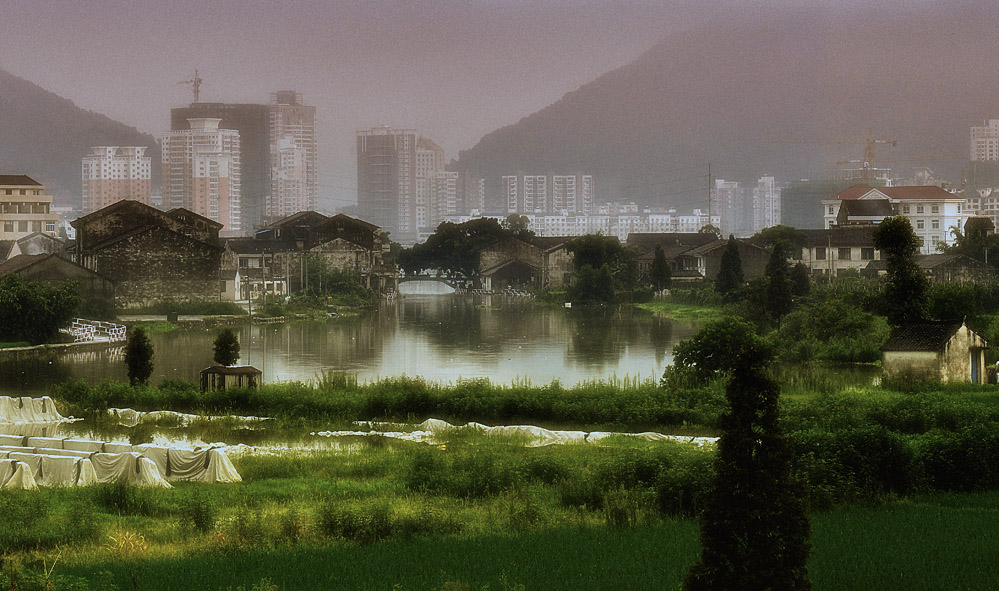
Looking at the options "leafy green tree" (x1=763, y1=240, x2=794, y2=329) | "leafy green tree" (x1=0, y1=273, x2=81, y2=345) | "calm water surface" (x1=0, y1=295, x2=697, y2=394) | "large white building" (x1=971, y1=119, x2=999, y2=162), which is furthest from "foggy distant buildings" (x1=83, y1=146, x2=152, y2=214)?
"large white building" (x1=971, y1=119, x2=999, y2=162)

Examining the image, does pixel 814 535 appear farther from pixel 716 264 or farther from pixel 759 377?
pixel 716 264

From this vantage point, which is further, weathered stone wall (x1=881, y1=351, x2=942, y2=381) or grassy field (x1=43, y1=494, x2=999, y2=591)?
weathered stone wall (x1=881, y1=351, x2=942, y2=381)

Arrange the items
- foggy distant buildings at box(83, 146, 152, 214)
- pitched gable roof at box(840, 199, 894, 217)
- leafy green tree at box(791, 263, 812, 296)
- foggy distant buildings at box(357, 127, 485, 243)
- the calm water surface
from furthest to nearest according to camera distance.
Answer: foggy distant buildings at box(357, 127, 485, 243)
foggy distant buildings at box(83, 146, 152, 214)
pitched gable roof at box(840, 199, 894, 217)
leafy green tree at box(791, 263, 812, 296)
the calm water surface

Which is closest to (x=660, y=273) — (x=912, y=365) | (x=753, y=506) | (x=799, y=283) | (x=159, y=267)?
(x=799, y=283)

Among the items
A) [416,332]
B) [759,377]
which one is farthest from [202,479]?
[416,332]

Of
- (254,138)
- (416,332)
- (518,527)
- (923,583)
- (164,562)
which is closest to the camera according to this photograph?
(923,583)

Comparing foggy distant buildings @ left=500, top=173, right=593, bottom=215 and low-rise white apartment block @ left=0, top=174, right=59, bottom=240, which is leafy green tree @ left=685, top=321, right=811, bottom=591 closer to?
low-rise white apartment block @ left=0, top=174, right=59, bottom=240

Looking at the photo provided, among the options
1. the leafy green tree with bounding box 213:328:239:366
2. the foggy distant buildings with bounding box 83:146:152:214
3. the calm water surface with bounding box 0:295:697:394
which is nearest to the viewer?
the leafy green tree with bounding box 213:328:239:366
